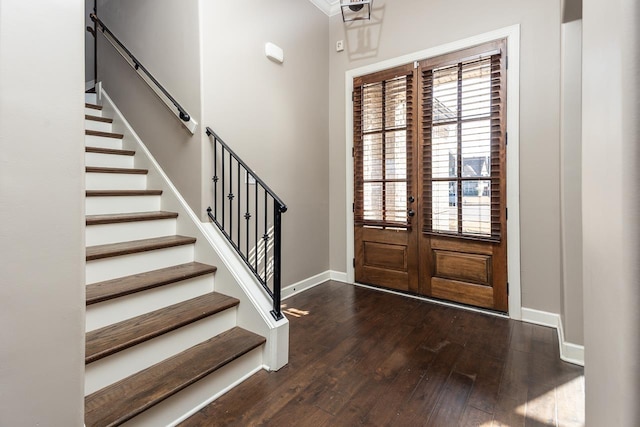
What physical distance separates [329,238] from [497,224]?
185 centimetres

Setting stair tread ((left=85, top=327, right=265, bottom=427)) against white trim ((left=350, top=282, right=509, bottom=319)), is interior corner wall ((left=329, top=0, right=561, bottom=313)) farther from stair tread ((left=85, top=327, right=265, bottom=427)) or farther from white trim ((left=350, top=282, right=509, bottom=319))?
stair tread ((left=85, top=327, right=265, bottom=427))

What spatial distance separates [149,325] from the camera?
1729 mm

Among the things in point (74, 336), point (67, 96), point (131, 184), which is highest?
point (67, 96)

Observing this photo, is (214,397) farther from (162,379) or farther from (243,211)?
(243,211)

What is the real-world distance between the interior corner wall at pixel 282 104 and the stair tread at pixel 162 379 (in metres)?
1.35

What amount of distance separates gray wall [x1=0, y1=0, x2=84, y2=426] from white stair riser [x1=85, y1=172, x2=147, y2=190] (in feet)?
5.11

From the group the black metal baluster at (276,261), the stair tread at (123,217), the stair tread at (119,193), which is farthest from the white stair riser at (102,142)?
the black metal baluster at (276,261)

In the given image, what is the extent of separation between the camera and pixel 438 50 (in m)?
3.04

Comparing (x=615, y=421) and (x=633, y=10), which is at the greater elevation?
(x=633, y=10)

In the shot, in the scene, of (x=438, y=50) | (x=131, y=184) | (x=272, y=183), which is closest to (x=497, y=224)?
(x=438, y=50)

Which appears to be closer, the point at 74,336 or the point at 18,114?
the point at 18,114

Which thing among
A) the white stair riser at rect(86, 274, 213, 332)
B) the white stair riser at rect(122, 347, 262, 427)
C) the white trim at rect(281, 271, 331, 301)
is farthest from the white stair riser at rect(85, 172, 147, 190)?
the white stair riser at rect(122, 347, 262, 427)

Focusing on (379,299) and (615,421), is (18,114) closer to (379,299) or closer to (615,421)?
(615,421)

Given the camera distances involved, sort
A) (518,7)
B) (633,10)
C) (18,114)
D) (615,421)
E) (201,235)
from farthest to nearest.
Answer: (518,7)
(201,235)
(18,114)
(615,421)
(633,10)
